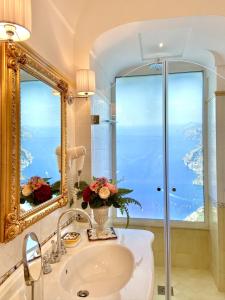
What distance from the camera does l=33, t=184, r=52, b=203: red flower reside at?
1.36 meters

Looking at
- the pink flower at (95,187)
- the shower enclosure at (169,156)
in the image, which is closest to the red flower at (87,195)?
the pink flower at (95,187)

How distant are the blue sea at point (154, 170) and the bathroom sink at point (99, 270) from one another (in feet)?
4.69

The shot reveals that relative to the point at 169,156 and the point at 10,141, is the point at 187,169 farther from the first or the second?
the point at 10,141

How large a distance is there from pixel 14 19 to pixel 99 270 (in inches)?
53.1

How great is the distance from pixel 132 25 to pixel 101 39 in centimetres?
28

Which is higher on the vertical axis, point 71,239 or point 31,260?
point 31,260

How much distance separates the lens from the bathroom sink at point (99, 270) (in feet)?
4.22

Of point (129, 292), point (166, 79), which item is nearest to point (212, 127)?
point (166, 79)

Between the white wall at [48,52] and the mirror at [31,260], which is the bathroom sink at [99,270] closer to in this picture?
the white wall at [48,52]

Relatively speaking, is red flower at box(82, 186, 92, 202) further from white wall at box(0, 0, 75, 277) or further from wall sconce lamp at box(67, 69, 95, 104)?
wall sconce lamp at box(67, 69, 95, 104)

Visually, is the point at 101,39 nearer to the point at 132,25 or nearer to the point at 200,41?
the point at 132,25

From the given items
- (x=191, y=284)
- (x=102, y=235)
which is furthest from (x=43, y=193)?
(x=191, y=284)

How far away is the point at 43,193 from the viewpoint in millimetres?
1429

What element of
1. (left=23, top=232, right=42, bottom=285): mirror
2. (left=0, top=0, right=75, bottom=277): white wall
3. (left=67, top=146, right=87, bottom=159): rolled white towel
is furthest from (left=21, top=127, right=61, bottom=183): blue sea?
(left=23, top=232, right=42, bottom=285): mirror
